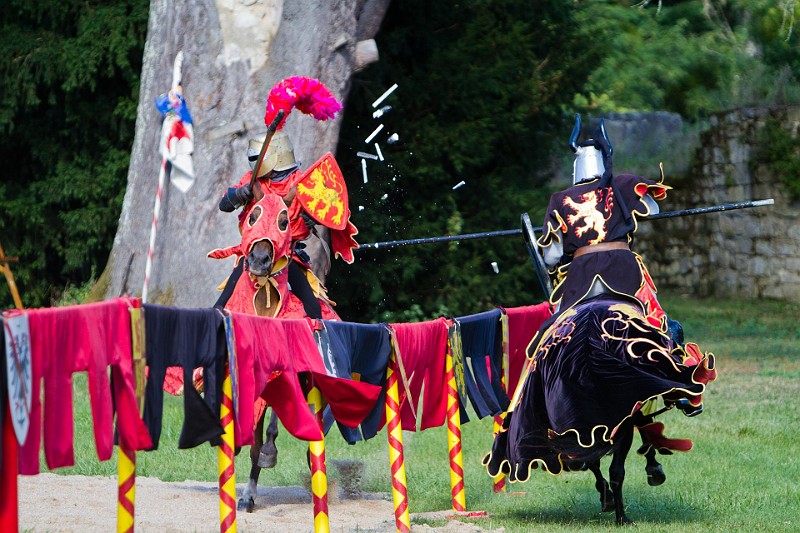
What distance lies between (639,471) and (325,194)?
3.21 m

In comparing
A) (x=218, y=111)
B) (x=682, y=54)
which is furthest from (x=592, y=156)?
(x=682, y=54)

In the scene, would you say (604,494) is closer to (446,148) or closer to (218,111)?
(218,111)

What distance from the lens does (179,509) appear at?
7074 millimetres

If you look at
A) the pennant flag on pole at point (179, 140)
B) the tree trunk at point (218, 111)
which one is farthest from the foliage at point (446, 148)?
the pennant flag on pole at point (179, 140)

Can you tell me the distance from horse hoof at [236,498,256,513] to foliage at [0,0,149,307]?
811cm

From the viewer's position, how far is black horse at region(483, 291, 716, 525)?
6371mm

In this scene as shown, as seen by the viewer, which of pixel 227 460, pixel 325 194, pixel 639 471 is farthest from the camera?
pixel 639 471

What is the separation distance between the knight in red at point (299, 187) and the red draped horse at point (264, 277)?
8cm

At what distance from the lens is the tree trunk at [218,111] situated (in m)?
12.4

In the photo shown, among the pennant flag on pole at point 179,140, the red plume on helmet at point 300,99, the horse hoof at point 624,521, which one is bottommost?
the horse hoof at point 624,521

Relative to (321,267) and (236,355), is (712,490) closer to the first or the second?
(236,355)

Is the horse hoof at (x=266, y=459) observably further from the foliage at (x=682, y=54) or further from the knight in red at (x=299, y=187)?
the foliage at (x=682, y=54)

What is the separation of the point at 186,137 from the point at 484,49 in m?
5.28

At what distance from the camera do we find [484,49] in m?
15.8
